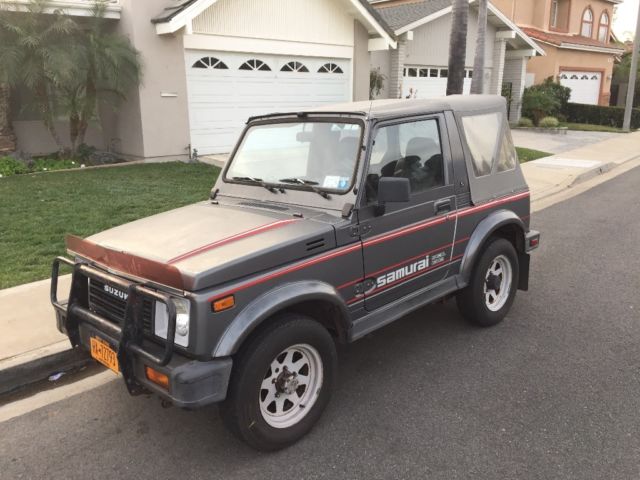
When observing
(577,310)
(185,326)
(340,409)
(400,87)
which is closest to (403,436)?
(340,409)

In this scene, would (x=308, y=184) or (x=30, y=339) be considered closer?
(x=308, y=184)

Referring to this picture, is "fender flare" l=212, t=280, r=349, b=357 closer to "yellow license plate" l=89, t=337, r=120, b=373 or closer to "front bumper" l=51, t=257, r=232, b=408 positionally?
"front bumper" l=51, t=257, r=232, b=408

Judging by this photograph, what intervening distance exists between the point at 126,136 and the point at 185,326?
11349 mm

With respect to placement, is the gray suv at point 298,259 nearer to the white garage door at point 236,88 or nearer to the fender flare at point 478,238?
the fender flare at point 478,238

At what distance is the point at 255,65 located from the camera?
14000mm

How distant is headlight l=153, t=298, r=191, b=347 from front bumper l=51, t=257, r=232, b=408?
70 millimetres

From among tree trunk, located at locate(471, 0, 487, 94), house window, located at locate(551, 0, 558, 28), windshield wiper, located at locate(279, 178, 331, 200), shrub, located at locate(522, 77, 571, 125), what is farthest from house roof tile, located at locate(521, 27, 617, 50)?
windshield wiper, located at locate(279, 178, 331, 200)

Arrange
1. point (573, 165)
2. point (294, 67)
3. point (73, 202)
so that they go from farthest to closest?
point (294, 67) < point (573, 165) < point (73, 202)

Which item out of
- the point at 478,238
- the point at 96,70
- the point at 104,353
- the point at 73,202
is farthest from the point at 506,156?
the point at 96,70

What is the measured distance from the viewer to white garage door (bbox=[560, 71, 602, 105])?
96.6 feet

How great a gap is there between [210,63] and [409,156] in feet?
34.6

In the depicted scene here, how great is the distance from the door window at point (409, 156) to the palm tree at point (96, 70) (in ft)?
30.2

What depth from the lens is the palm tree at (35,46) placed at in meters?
10.5

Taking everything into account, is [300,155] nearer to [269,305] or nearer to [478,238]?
[269,305]
